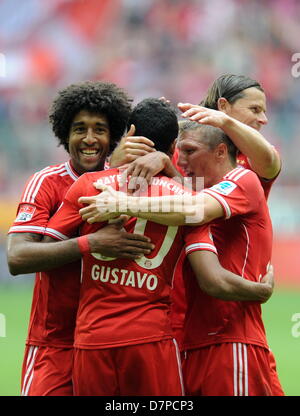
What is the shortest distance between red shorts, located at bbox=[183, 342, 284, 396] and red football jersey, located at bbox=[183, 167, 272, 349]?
5 cm

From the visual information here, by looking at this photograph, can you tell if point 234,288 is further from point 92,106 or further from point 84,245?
point 92,106

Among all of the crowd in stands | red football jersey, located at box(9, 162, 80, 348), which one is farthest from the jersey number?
the crowd in stands

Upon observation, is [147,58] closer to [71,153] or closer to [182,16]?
[182,16]

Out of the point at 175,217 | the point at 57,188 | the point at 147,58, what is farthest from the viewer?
the point at 147,58

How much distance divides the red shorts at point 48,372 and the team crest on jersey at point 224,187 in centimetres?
131

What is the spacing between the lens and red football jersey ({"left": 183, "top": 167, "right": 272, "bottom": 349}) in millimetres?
3855

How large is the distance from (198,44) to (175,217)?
16310 millimetres

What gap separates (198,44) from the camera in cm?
1928

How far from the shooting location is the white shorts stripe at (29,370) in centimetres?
419

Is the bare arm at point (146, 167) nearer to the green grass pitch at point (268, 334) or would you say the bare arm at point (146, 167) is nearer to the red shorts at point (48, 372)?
the red shorts at point (48, 372)

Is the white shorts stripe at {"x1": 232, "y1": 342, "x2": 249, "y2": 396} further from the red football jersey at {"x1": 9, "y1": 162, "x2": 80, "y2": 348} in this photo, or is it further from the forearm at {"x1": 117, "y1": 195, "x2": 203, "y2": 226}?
the red football jersey at {"x1": 9, "y1": 162, "x2": 80, "y2": 348}

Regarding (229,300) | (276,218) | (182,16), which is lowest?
(229,300)

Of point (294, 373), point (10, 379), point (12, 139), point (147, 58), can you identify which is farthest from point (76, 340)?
point (147, 58)

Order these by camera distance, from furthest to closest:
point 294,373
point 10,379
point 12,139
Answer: point 12,139
point 294,373
point 10,379
